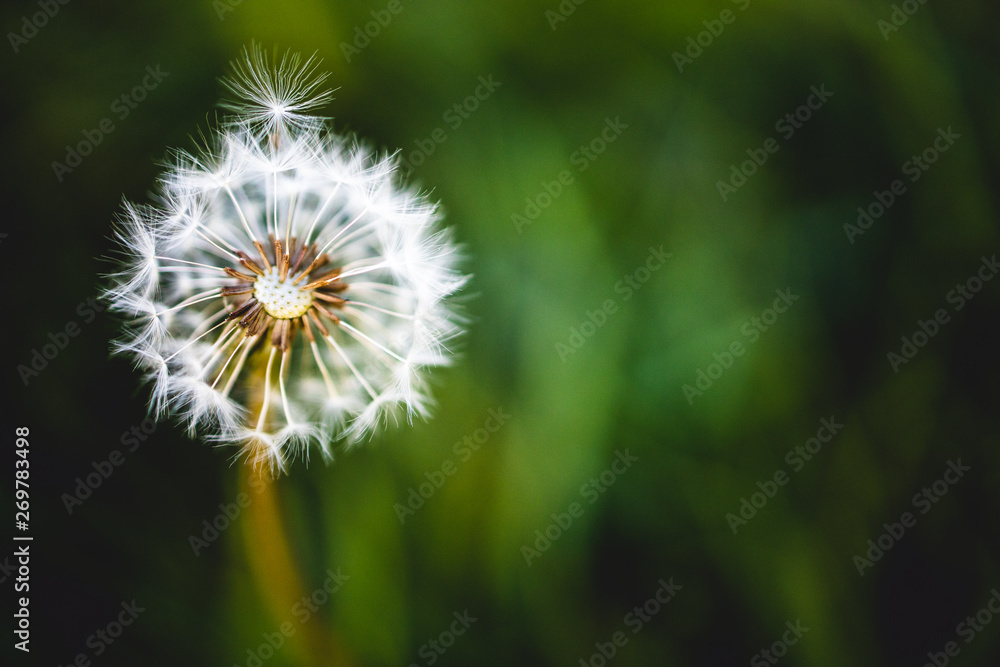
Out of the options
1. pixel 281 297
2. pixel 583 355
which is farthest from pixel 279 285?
pixel 583 355

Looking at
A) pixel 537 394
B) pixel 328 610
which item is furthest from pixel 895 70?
pixel 328 610

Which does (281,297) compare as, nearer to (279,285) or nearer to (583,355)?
(279,285)

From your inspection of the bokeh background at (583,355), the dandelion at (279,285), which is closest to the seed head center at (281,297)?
the dandelion at (279,285)

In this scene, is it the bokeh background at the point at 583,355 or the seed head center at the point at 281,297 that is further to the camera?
the bokeh background at the point at 583,355

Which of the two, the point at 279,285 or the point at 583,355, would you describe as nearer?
the point at 279,285

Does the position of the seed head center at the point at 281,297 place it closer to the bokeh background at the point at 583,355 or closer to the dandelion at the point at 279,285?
the dandelion at the point at 279,285

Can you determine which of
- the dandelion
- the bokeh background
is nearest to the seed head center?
the dandelion
